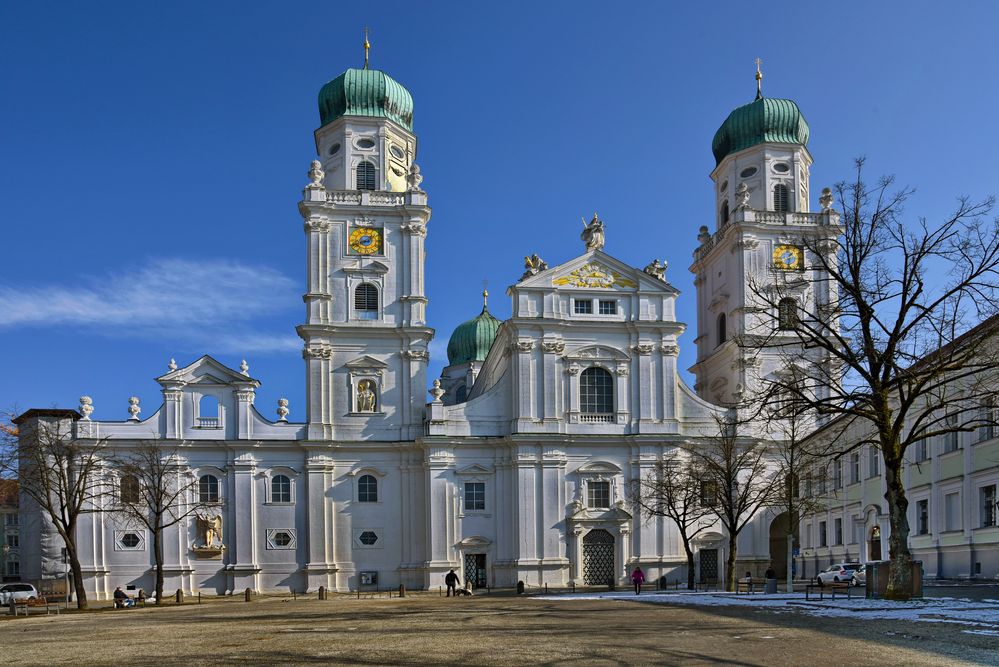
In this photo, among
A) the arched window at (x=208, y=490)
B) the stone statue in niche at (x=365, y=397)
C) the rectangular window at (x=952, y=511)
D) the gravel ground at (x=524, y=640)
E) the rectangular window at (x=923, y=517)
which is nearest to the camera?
the gravel ground at (x=524, y=640)

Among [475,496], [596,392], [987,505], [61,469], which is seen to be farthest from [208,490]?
[987,505]

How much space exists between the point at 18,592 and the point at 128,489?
777 cm

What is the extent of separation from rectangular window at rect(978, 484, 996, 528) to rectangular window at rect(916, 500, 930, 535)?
4715 millimetres

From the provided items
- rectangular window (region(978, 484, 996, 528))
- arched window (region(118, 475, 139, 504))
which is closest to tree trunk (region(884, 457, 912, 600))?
rectangular window (region(978, 484, 996, 528))

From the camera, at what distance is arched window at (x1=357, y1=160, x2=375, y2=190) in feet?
214

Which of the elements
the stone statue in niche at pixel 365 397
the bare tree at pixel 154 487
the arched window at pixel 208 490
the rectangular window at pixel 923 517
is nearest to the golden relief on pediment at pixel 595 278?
the stone statue in niche at pixel 365 397

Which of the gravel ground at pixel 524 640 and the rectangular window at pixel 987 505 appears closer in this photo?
the gravel ground at pixel 524 640

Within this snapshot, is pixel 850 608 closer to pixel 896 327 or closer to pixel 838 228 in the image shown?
pixel 896 327

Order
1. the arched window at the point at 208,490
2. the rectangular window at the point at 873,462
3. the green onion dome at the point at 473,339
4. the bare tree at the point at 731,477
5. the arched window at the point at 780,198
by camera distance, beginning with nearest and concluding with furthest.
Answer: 1. the bare tree at the point at 731,477
2. the rectangular window at the point at 873,462
3. the arched window at the point at 208,490
4. the arched window at the point at 780,198
5. the green onion dome at the point at 473,339

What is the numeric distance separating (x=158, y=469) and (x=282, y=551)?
29.3 ft

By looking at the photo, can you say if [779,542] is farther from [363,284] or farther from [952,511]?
[363,284]

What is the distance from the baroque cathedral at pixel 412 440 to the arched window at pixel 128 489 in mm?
402

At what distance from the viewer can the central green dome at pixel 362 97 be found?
214 feet

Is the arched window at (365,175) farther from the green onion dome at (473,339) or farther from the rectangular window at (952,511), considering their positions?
the rectangular window at (952,511)
